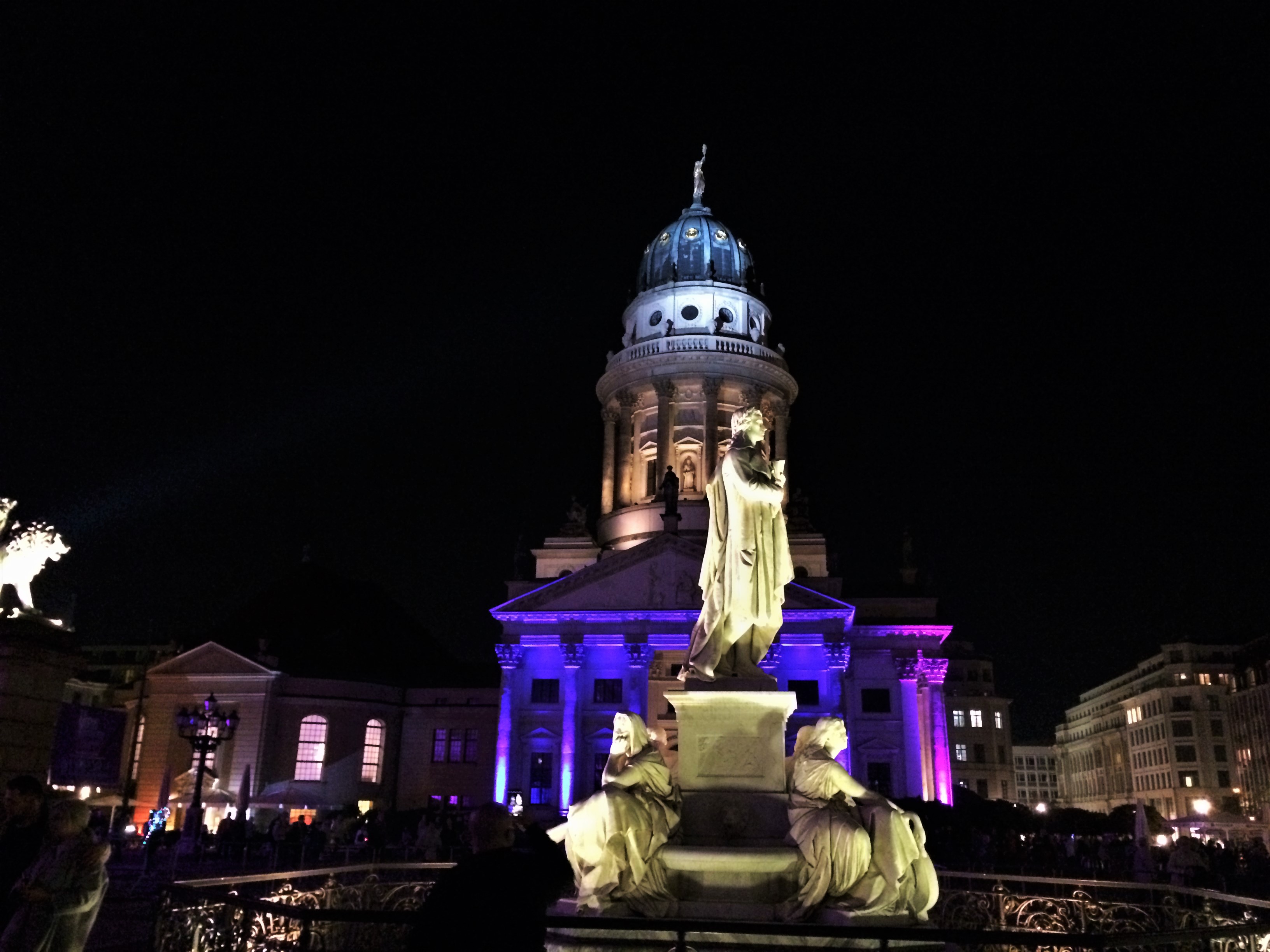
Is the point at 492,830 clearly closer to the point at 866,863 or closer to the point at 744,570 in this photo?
the point at 866,863

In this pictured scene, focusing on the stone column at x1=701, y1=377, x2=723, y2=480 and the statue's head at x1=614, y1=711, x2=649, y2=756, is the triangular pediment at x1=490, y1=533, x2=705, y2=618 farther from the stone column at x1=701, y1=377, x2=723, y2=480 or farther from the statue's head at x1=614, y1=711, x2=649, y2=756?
the statue's head at x1=614, y1=711, x2=649, y2=756

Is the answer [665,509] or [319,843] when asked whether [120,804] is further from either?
A: [665,509]

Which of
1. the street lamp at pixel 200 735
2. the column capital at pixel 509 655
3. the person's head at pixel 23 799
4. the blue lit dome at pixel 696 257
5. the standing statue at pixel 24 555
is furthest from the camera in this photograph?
the blue lit dome at pixel 696 257

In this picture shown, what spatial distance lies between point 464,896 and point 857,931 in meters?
1.68

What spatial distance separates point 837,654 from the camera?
157ft

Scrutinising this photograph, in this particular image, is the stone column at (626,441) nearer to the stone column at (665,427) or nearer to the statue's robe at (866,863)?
the stone column at (665,427)

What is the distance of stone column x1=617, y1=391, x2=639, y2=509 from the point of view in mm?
63969

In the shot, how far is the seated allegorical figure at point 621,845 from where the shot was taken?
7414 millimetres

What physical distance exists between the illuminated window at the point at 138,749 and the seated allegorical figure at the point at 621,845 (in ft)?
166

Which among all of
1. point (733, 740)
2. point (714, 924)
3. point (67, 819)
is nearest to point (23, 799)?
point (67, 819)

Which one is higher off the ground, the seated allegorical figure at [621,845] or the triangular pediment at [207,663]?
the triangular pediment at [207,663]

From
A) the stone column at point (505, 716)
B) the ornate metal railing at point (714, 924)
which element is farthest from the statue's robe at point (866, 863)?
the stone column at point (505, 716)

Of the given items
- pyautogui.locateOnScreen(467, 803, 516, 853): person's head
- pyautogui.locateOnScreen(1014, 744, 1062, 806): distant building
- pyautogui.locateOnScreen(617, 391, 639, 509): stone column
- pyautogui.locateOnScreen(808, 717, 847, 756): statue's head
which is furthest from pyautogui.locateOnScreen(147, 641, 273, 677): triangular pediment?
pyautogui.locateOnScreen(1014, 744, 1062, 806): distant building

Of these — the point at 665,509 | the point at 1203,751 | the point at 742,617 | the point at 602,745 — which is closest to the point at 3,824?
the point at 742,617
